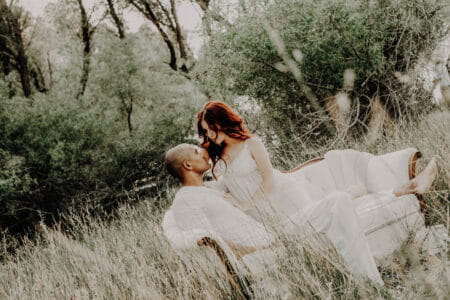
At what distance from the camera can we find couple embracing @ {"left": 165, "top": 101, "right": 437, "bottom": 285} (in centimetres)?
223

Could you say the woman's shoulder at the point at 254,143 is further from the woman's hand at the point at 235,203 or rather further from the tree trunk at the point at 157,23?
the tree trunk at the point at 157,23

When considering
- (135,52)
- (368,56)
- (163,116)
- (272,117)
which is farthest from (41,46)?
(368,56)

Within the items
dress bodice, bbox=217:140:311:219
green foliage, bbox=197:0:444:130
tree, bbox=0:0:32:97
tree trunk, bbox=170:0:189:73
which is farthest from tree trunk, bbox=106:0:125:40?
dress bodice, bbox=217:140:311:219

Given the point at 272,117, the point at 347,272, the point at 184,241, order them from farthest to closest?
1. the point at 272,117
2. the point at 184,241
3. the point at 347,272

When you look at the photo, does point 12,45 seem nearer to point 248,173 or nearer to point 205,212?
point 248,173

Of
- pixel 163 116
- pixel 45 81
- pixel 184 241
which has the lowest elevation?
pixel 184 241

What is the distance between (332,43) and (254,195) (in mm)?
4147

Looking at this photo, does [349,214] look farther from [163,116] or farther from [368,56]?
[163,116]

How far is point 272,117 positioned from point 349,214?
5.90 m

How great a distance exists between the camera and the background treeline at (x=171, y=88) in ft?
20.3

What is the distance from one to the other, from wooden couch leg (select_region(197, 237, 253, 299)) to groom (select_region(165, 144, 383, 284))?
0.19m

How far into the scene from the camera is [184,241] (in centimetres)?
244

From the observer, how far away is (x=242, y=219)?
2805 millimetres

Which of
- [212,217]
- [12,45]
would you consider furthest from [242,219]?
[12,45]
